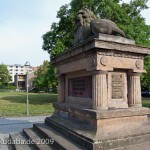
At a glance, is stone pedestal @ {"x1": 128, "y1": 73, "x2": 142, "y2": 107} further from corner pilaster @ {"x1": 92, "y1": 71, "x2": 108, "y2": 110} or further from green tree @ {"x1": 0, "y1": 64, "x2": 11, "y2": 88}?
green tree @ {"x1": 0, "y1": 64, "x2": 11, "y2": 88}

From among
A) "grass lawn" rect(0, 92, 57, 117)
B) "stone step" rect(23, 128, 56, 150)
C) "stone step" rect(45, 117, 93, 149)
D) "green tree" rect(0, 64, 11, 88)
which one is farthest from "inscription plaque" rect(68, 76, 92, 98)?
"green tree" rect(0, 64, 11, 88)

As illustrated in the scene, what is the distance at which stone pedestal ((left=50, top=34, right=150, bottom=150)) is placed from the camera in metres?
5.75

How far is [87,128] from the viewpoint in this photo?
620 centimetres

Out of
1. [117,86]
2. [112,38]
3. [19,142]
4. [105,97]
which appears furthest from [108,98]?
[19,142]

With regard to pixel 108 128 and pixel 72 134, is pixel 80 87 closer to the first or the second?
pixel 72 134

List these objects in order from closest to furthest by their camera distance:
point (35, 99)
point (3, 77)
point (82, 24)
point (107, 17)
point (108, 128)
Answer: point (108, 128)
point (82, 24)
point (107, 17)
point (35, 99)
point (3, 77)

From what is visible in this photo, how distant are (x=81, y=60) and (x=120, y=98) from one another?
1.73 meters

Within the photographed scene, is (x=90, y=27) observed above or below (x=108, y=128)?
above

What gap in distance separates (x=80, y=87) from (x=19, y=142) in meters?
2.82

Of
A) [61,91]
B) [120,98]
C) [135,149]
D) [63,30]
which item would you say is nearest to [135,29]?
[63,30]

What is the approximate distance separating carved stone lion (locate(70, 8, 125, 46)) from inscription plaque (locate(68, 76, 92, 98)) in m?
1.43

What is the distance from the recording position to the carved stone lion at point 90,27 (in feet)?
22.0

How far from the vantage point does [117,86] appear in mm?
6754

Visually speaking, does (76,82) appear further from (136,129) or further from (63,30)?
(63,30)
